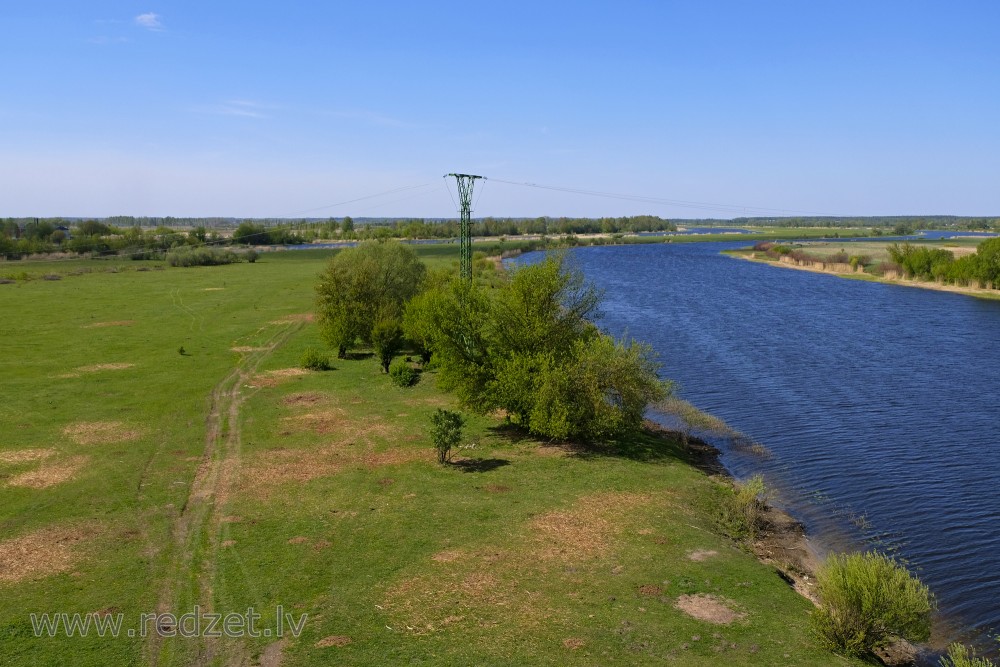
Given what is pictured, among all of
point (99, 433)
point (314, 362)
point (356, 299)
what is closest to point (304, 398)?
point (314, 362)

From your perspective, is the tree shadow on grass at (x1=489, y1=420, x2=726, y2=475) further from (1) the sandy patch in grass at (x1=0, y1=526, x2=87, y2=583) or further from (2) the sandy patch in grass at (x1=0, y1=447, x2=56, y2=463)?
(2) the sandy patch in grass at (x1=0, y1=447, x2=56, y2=463)

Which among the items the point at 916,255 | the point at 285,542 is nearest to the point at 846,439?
the point at 285,542

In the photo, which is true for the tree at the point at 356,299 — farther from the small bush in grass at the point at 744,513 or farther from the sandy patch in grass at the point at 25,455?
the small bush in grass at the point at 744,513

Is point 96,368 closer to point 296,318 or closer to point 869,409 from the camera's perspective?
point 296,318

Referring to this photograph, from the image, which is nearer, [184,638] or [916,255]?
[184,638]

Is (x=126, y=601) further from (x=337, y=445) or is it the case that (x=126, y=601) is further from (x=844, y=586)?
(x=844, y=586)

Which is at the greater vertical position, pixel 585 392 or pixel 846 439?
pixel 585 392

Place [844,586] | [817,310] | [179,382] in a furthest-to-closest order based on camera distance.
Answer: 1. [817,310]
2. [179,382]
3. [844,586]

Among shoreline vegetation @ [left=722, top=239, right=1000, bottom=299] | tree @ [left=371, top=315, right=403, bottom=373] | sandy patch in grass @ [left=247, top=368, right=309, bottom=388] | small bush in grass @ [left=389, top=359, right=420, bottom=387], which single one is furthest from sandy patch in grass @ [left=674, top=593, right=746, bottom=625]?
shoreline vegetation @ [left=722, top=239, right=1000, bottom=299]
